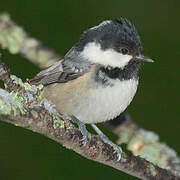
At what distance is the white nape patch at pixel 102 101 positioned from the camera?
10.5ft

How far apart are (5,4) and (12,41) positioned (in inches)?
24.6

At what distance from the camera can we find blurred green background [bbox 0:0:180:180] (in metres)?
4.13

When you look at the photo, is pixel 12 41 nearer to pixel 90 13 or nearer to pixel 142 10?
pixel 90 13

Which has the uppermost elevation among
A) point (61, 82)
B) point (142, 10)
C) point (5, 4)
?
point (142, 10)

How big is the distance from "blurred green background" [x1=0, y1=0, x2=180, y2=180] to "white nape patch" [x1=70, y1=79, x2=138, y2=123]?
2.91 feet

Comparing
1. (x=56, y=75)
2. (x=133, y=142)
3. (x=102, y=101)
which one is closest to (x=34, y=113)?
(x=102, y=101)

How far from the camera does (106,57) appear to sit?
3.31 metres

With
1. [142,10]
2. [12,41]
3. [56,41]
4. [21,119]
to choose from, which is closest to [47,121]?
[21,119]

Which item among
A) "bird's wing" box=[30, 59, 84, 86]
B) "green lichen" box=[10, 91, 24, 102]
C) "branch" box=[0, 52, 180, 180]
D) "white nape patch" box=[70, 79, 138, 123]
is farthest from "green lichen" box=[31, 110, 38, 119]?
"bird's wing" box=[30, 59, 84, 86]

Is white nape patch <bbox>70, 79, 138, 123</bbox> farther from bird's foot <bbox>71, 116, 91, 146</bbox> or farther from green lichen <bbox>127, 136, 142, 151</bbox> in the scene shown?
green lichen <bbox>127, 136, 142, 151</bbox>

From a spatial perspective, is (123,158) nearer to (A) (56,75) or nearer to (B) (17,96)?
(A) (56,75)

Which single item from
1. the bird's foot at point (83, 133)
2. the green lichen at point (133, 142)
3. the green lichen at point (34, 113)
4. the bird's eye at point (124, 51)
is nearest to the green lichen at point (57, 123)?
the green lichen at point (34, 113)

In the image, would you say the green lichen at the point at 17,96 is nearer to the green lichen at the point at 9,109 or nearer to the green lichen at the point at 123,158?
the green lichen at the point at 9,109

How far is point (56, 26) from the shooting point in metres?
4.36
